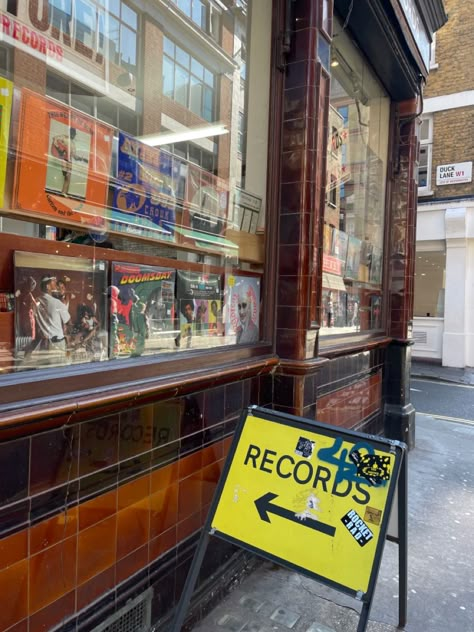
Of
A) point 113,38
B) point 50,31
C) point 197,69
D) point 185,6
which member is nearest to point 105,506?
point 50,31

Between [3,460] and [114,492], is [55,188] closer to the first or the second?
[3,460]

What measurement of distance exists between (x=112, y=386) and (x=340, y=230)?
3.37m

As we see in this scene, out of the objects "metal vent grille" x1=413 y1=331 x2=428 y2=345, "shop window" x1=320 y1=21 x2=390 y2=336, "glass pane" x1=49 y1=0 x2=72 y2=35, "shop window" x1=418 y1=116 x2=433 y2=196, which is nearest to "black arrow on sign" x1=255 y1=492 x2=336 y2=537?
"shop window" x1=320 y1=21 x2=390 y2=336

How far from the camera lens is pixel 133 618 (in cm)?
218

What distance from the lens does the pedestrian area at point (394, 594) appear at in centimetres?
254

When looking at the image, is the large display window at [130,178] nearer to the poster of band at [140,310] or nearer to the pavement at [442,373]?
the poster of band at [140,310]

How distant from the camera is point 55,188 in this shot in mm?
2080

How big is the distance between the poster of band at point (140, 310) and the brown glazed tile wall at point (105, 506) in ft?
1.12

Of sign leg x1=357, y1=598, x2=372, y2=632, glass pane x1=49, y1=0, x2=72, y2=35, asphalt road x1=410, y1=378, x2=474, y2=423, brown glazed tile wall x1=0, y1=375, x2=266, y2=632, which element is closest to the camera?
brown glazed tile wall x1=0, y1=375, x2=266, y2=632

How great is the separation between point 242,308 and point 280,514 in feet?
4.69

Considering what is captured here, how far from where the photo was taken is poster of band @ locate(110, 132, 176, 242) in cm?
240

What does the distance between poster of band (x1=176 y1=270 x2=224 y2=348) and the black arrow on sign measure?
3.21ft

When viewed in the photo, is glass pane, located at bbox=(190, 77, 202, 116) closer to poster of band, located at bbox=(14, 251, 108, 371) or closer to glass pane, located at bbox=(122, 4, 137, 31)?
glass pane, located at bbox=(122, 4, 137, 31)

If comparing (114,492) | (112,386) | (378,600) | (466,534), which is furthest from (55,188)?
(466,534)
